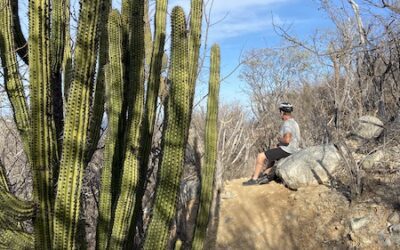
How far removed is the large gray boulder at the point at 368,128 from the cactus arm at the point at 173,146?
621cm

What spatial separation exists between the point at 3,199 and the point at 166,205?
1101mm

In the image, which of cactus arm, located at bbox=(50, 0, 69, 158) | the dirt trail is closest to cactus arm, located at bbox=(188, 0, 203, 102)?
cactus arm, located at bbox=(50, 0, 69, 158)

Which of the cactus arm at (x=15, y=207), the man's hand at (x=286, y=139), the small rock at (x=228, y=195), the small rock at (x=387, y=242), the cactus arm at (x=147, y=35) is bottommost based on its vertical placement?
the small rock at (x=387, y=242)

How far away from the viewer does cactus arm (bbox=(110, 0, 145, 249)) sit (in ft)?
11.6

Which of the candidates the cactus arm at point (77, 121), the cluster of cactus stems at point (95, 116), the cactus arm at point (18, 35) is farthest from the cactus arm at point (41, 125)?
the cactus arm at point (18, 35)

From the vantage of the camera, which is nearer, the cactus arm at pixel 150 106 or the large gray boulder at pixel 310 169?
the cactus arm at pixel 150 106

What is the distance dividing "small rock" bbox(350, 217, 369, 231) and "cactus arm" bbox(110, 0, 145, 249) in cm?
416

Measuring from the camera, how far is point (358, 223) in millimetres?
6922

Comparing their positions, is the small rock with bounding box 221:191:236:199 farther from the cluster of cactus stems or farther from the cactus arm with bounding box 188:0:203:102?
the cactus arm with bounding box 188:0:203:102

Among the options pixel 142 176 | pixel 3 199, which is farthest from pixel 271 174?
pixel 3 199

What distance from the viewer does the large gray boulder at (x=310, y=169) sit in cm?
803

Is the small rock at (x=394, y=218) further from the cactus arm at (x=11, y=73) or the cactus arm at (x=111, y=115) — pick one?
the cactus arm at (x=11, y=73)

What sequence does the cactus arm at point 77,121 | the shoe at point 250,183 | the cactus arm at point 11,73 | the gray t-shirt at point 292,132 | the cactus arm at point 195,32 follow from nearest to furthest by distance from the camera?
the cactus arm at point 77,121 < the cactus arm at point 11,73 < the cactus arm at point 195,32 < the gray t-shirt at point 292,132 < the shoe at point 250,183

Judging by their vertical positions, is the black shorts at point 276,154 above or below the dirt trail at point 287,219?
above
